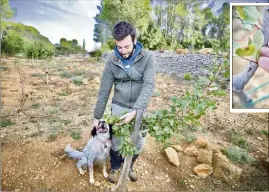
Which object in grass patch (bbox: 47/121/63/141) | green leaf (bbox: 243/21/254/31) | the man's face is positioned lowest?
grass patch (bbox: 47/121/63/141)

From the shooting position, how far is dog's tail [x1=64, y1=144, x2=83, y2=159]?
281 cm

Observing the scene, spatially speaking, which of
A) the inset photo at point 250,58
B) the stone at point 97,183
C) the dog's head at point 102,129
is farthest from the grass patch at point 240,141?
the dog's head at point 102,129

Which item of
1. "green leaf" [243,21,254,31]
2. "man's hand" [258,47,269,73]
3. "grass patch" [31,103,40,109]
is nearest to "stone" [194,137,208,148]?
"man's hand" [258,47,269,73]

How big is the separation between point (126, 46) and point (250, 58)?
5.37 feet

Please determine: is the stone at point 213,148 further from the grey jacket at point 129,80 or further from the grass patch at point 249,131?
the grey jacket at point 129,80

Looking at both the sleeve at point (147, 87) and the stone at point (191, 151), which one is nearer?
the sleeve at point (147, 87)

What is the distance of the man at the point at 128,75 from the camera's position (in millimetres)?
2018

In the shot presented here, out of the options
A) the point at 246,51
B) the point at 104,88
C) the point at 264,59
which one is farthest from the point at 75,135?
the point at 264,59

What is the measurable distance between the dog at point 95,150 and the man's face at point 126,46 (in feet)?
1.95

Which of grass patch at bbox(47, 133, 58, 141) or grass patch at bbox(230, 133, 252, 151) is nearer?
grass patch at bbox(47, 133, 58, 141)

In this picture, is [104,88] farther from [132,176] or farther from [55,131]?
[55,131]

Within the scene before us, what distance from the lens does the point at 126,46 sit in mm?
2051

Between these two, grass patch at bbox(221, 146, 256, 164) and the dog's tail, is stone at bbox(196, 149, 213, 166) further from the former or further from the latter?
the dog's tail

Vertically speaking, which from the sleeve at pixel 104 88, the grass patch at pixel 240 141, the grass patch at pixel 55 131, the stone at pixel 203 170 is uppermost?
the sleeve at pixel 104 88
